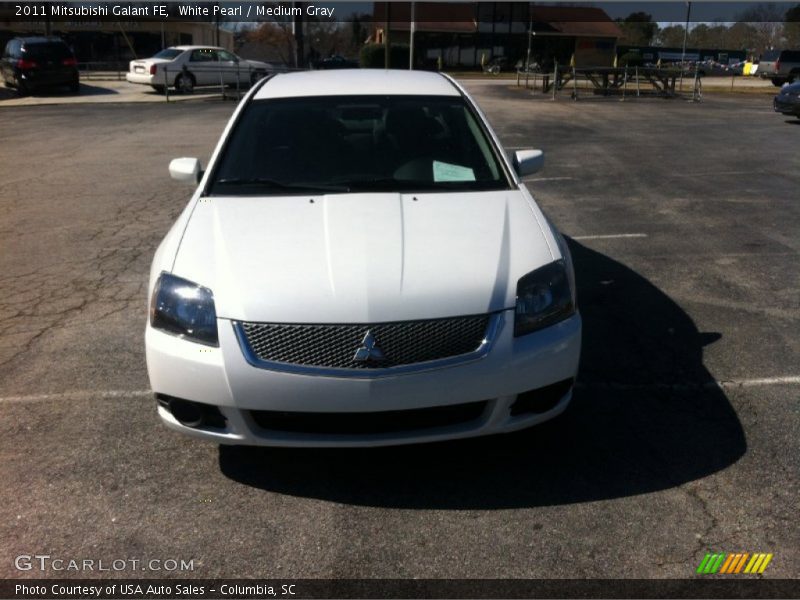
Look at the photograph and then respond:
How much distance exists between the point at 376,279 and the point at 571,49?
6409cm

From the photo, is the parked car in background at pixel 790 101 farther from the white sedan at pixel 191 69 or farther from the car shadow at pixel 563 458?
the white sedan at pixel 191 69

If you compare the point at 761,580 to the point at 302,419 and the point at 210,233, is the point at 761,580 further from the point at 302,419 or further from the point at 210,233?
the point at 210,233

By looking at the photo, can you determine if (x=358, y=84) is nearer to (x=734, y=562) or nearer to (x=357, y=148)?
(x=357, y=148)

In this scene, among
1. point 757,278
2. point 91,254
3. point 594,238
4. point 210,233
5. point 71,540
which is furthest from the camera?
point 594,238

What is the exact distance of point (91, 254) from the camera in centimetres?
679

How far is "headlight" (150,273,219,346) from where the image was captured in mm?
3125

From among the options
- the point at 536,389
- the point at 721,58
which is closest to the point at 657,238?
the point at 536,389

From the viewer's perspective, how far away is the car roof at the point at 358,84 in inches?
192

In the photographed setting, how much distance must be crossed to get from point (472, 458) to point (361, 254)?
1063 millimetres

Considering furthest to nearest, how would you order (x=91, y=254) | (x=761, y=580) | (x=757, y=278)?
(x=91, y=254) < (x=757, y=278) < (x=761, y=580)

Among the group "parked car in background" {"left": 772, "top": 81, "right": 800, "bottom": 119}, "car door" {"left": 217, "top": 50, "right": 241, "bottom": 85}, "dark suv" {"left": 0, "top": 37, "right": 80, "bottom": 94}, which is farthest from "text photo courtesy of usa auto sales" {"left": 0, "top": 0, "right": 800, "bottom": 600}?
"dark suv" {"left": 0, "top": 37, "right": 80, "bottom": 94}

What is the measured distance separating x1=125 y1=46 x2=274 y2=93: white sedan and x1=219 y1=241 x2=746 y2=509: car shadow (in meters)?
24.3

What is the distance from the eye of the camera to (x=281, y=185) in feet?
13.7

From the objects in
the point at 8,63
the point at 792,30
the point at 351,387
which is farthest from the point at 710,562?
the point at 792,30
